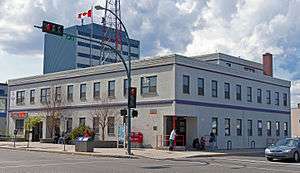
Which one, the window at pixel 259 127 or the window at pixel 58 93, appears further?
the window at pixel 58 93

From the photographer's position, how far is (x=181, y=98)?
1502 inches

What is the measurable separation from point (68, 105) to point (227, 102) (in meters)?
16.6

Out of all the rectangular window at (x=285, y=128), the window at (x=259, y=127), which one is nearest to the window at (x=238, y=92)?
the window at (x=259, y=127)

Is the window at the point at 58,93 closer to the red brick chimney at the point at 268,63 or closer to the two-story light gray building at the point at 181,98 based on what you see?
the two-story light gray building at the point at 181,98

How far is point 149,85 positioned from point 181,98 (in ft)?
10.9

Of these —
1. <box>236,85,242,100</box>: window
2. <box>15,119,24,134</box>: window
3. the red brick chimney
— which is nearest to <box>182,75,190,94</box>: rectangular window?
<box>236,85,242,100</box>: window

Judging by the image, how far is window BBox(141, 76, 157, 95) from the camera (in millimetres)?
39500

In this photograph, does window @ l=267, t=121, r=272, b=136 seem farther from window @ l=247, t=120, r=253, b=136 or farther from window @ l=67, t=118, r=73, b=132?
window @ l=67, t=118, r=73, b=132

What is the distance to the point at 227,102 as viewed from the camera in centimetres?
4344

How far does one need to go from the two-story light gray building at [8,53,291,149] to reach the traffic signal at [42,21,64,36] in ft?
46.6

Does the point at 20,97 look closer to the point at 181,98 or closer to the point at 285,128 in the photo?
the point at 181,98

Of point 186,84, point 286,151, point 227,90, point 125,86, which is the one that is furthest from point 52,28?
point 227,90

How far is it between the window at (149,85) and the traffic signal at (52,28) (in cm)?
1536

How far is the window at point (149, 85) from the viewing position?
39.5 meters
